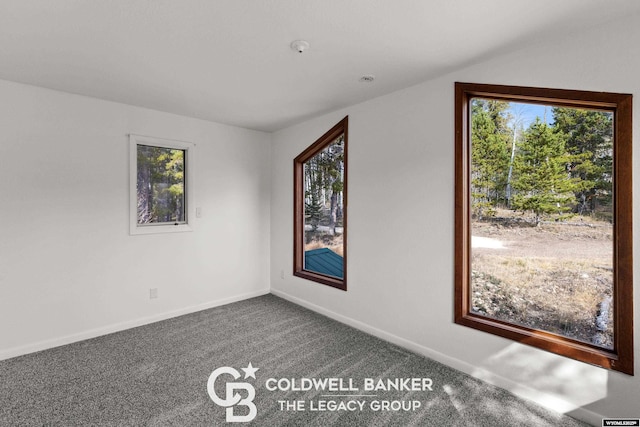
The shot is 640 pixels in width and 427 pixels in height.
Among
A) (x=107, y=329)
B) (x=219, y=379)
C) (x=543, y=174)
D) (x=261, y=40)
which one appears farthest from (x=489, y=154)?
(x=107, y=329)

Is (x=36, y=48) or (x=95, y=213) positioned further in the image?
(x=95, y=213)

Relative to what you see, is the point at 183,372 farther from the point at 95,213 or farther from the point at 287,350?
the point at 95,213

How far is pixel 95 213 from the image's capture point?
3.07 m

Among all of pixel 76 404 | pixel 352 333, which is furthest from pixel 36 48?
pixel 352 333

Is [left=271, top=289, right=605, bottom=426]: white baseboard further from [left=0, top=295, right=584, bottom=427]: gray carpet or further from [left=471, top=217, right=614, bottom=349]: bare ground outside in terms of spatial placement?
[left=471, top=217, right=614, bottom=349]: bare ground outside

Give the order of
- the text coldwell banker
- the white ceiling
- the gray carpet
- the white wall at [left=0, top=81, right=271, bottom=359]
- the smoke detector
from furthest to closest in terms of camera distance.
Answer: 1. the white wall at [left=0, top=81, right=271, bottom=359]
2. the text coldwell banker
3. the smoke detector
4. the gray carpet
5. the white ceiling

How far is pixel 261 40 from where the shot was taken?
2010 mm

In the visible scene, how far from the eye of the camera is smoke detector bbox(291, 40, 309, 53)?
6.62 ft

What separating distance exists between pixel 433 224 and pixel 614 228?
1112 mm

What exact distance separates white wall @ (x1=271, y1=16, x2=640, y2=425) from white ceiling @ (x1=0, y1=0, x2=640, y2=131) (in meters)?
0.17

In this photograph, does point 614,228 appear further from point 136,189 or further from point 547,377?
point 136,189

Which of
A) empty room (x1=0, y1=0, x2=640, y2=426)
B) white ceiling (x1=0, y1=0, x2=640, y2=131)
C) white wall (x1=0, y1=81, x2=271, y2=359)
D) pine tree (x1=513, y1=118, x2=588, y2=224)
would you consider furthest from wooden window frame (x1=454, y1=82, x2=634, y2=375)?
white wall (x1=0, y1=81, x2=271, y2=359)

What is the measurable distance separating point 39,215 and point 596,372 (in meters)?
4.40

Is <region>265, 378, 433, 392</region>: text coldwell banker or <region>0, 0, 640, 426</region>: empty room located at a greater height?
<region>0, 0, 640, 426</region>: empty room
